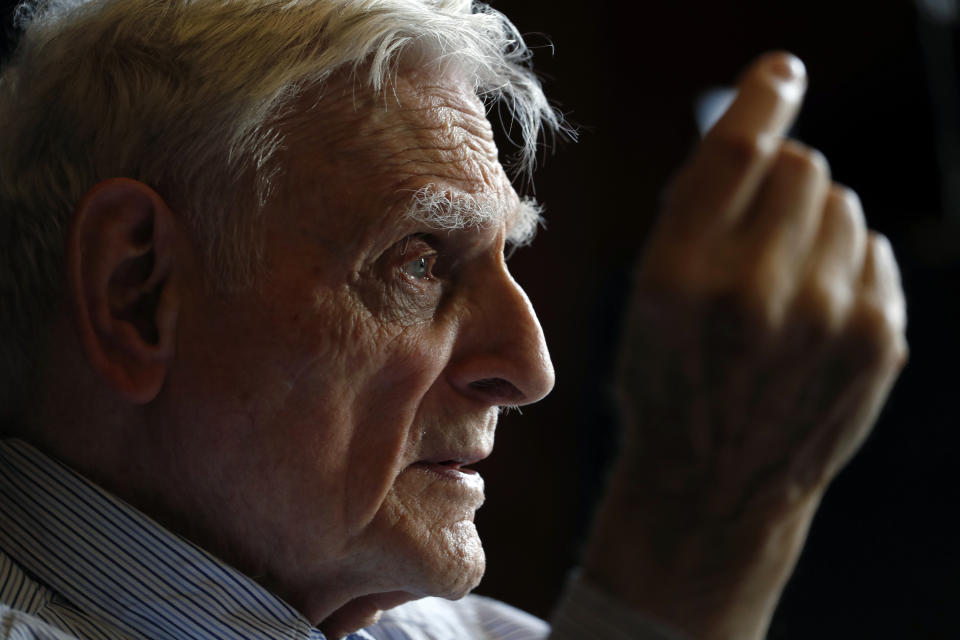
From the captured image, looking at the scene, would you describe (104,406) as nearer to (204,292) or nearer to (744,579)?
(204,292)

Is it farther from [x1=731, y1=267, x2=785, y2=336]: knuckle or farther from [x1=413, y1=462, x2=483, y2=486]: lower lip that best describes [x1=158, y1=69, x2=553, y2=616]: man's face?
[x1=731, y1=267, x2=785, y2=336]: knuckle

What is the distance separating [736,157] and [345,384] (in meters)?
0.58

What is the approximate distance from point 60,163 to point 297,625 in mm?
646

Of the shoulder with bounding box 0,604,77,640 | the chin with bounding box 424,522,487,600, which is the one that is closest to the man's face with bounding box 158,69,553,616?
the chin with bounding box 424,522,487,600

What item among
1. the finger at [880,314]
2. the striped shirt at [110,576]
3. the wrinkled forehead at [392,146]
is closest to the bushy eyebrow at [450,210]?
the wrinkled forehead at [392,146]

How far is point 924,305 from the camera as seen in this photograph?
296 centimetres

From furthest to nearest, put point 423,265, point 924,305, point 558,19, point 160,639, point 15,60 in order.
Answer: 1. point 558,19
2. point 924,305
3. point 15,60
4. point 423,265
5. point 160,639

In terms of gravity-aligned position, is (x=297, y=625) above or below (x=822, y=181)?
below

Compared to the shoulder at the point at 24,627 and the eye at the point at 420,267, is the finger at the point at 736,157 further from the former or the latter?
the shoulder at the point at 24,627

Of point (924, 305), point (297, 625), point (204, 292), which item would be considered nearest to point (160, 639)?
point (297, 625)

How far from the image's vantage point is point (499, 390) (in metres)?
1.23

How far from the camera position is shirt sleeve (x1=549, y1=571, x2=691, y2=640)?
0.75m

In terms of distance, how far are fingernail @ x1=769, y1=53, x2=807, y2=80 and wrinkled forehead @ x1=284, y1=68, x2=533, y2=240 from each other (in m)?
0.52

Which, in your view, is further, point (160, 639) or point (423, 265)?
point (423, 265)
